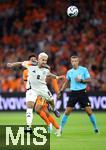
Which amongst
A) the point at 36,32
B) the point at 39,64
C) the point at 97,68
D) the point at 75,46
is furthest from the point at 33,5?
the point at 39,64

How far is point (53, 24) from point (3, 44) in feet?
8.71

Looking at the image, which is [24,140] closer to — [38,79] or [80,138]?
[80,138]

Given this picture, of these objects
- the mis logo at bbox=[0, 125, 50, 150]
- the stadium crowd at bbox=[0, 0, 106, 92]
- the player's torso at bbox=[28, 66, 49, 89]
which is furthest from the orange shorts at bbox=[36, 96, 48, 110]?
the stadium crowd at bbox=[0, 0, 106, 92]

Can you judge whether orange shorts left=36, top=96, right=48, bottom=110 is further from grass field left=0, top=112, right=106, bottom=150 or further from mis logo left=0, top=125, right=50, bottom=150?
grass field left=0, top=112, right=106, bottom=150

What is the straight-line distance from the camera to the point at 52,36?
105ft

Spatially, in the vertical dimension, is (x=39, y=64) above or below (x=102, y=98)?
above

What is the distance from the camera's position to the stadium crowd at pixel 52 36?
29.8 meters

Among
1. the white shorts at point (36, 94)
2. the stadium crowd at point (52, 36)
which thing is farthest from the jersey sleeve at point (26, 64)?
the stadium crowd at point (52, 36)

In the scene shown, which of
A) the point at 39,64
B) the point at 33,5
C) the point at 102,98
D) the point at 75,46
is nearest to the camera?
the point at 39,64

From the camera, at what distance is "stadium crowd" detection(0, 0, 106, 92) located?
29.8 meters

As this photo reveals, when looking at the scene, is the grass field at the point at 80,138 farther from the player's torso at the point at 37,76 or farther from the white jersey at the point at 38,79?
the player's torso at the point at 37,76

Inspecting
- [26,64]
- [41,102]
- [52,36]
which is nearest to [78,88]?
[41,102]

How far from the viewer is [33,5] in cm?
3412

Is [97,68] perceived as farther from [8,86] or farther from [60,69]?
[8,86]
